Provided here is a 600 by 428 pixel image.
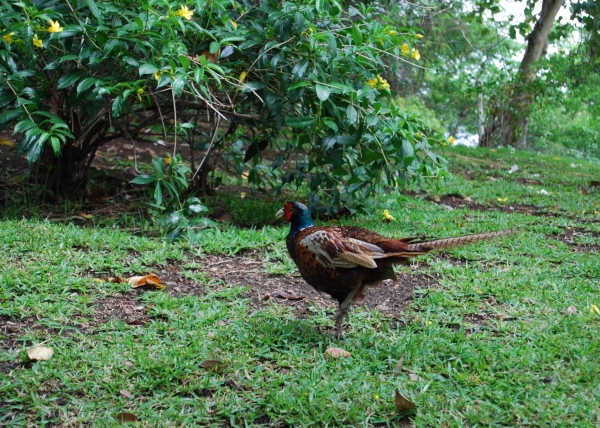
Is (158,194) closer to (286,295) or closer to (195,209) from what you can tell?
(195,209)

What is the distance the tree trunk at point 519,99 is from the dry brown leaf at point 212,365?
1060 centimetres

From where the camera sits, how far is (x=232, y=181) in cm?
791

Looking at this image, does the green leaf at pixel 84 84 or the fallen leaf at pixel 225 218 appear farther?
the fallen leaf at pixel 225 218

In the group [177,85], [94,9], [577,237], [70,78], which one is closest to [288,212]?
[177,85]

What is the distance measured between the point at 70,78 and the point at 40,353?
240 centimetres

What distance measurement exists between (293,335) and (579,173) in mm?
7794

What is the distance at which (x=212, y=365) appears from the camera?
3293 mm

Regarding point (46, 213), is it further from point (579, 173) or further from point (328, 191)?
point (579, 173)

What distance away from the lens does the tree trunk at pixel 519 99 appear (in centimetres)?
1285

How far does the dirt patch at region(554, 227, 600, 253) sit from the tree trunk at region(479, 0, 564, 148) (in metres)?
6.86

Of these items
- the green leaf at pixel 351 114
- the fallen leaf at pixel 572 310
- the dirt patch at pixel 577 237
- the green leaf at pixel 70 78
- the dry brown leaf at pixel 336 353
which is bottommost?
the dry brown leaf at pixel 336 353

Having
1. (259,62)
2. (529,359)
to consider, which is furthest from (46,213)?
(529,359)

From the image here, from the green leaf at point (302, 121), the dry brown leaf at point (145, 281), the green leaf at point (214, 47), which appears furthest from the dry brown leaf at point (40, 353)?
the green leaf at point (302, 121)

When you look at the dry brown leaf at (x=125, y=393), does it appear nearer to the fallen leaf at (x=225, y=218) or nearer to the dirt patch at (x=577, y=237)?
the fallen leaf at (x=225, y=218)
